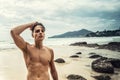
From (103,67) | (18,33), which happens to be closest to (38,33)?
(18,33)

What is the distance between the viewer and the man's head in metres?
4.81

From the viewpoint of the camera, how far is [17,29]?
4695 mm

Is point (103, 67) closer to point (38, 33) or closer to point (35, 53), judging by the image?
point (35, 53)

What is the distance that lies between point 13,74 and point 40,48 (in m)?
9.94

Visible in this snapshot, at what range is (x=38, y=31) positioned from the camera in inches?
190

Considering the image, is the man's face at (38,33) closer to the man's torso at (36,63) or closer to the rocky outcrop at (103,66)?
the man's torso at (36,63)

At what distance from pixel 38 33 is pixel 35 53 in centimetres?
44

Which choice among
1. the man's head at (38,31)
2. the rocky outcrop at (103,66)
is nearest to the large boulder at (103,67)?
the rocky outcrop at (103,66)

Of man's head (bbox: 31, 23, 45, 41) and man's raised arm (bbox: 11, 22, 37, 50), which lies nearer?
man's raised arm (bbox: 11, 22, 37, 50)

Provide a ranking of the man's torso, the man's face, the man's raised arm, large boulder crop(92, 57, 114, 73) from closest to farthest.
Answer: the man's raised arm → the man's face → the man's torso → large boulder crop(92, 57, 114, 73)

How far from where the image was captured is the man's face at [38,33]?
4.80m

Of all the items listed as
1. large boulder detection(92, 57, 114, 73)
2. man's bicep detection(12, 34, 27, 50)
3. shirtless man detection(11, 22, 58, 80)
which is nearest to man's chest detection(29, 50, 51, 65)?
shirtless man detection(11, 22, 58, 80)

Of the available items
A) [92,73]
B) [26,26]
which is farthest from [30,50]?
[92,73]

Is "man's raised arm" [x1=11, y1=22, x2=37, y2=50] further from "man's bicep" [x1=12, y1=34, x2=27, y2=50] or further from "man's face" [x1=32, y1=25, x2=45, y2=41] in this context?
"man's face" [x1=32, y1=25, x2=45, y2=41]
